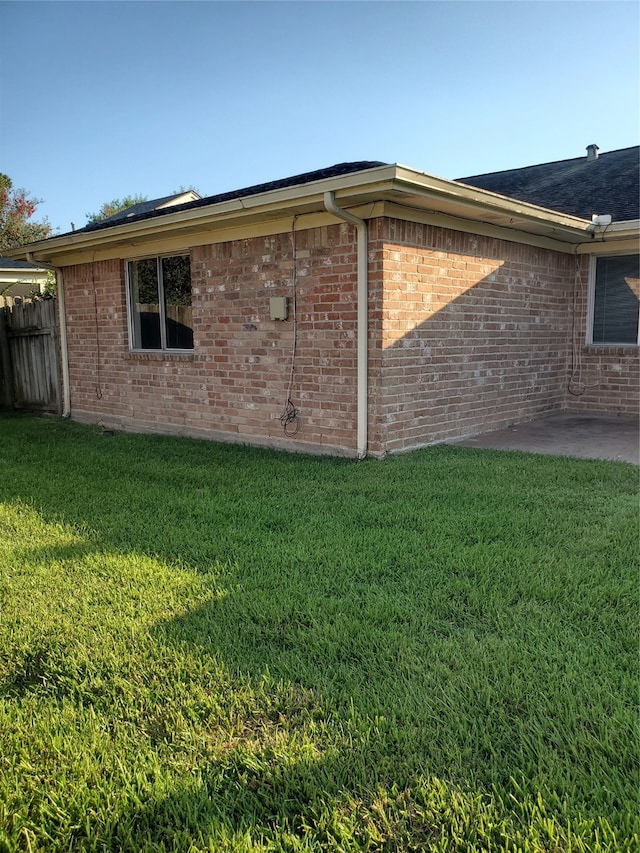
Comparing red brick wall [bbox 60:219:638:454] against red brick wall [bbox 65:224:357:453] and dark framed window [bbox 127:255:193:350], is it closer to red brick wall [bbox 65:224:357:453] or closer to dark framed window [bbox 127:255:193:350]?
red brick wall [bbox 65:224:357:453]

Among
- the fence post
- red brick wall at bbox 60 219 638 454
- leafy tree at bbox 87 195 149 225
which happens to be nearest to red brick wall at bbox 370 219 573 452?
red brick wall at bbox 60 219 638 454

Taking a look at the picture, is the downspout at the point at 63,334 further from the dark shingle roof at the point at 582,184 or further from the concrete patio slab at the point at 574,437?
the dark shingle roof at the point at 582,184

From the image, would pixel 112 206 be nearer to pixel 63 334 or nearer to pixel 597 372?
pixel 63 334

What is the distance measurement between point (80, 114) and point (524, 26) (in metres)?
20.2

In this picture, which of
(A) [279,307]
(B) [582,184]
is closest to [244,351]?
(A) [279,307]

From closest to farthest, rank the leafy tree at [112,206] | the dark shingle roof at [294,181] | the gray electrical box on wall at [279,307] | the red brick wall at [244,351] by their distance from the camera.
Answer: the dark shingle roof at [294,181] → the red brick wall at [244,351] → the gray electrical box on wall at [279,307] → the leafy tree at [112,206]

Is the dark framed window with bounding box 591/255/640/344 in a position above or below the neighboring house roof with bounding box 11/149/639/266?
below

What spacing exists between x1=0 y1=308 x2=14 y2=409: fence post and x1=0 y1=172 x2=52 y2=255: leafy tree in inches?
976

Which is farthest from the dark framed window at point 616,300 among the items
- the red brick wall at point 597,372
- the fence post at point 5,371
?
the fence post at point 5,371

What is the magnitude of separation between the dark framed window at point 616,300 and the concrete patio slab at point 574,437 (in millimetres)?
1222

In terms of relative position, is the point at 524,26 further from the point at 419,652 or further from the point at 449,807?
the point at 449,807

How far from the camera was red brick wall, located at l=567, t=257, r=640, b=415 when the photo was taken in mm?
9133

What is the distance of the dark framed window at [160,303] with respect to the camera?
28.2 feet

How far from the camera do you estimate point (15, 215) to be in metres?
33.8
